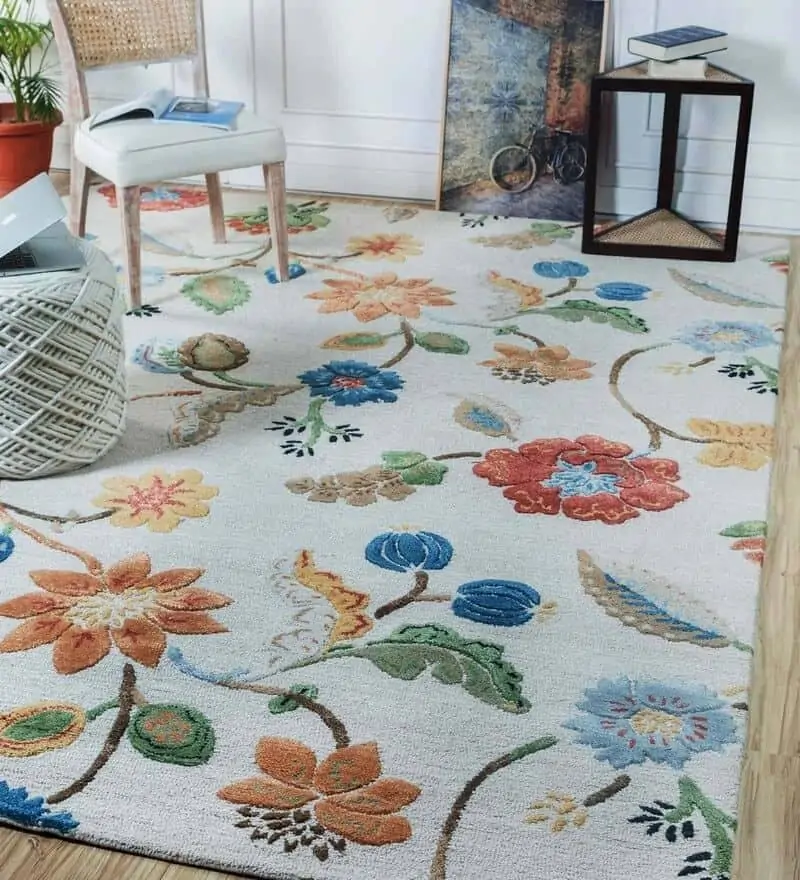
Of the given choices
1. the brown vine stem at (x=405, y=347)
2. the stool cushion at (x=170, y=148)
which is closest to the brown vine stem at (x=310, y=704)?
the brown vine stem at (x=405, y=347)

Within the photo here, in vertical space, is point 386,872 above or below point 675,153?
below

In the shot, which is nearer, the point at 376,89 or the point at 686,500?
the point at 686,500

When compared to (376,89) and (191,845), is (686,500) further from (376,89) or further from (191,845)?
(376,89)

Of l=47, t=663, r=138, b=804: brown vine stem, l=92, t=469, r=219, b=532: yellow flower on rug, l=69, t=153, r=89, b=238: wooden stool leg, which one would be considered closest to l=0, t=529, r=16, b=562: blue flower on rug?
l=92, t=469, r=219, b=532: yellow flower on rug

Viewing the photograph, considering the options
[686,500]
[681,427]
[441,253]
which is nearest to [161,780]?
[686,500]

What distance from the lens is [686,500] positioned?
231 cm

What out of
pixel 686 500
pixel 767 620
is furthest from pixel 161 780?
pixel 686 500

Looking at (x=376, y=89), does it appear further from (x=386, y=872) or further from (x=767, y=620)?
(x=386, y=872)

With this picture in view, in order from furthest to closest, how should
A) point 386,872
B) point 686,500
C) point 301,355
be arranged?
1. point 301,355
2. point 686,500
3. point 386,872

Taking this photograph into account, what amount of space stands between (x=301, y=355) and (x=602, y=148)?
1398mm

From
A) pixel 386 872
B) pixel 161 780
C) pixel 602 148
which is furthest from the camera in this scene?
pixel 602 148

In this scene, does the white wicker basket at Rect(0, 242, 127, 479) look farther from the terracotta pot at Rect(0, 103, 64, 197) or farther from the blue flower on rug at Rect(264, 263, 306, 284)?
the terracotta pot at Rect(0, 103, 64, 197)

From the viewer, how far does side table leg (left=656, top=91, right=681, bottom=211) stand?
361 cm

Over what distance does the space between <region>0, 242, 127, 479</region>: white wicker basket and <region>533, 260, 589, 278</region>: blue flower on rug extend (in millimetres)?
1393
